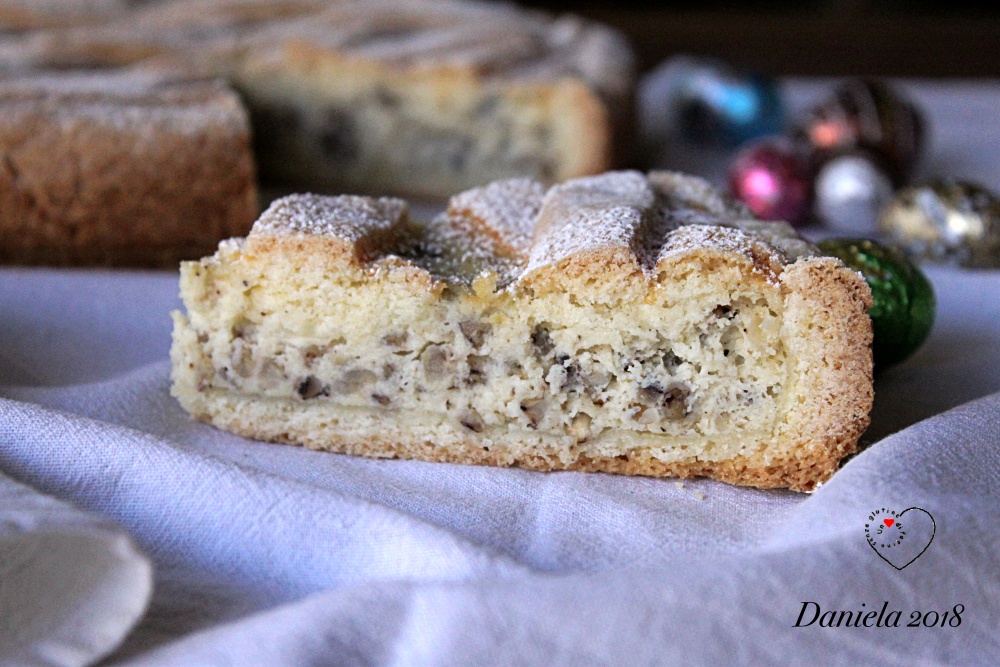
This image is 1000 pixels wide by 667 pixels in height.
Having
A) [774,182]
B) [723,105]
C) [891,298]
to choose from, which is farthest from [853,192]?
[891,298]

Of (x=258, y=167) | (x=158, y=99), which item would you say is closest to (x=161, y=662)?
(x=158, y=99)

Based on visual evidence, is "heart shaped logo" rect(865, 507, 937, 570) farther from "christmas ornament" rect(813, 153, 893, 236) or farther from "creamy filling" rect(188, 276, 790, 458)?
"christmas ornament" rect(813, 153, 893, 236)

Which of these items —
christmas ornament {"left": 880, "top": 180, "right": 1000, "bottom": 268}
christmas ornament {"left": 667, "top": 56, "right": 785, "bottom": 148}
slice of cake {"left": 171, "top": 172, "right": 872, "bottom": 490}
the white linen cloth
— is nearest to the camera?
the white linen cloth

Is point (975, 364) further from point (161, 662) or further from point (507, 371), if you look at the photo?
point (161, 662)

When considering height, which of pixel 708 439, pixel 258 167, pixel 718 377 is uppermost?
pixel 718 377

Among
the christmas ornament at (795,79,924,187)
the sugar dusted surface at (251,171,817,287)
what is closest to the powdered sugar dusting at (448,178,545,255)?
the sugar dusted surface at (251,171,817,287)

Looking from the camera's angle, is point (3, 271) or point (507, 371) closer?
point (507, 371)

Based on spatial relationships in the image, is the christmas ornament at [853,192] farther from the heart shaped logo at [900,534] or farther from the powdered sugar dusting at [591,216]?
the heart shaped logo at [900,534]
